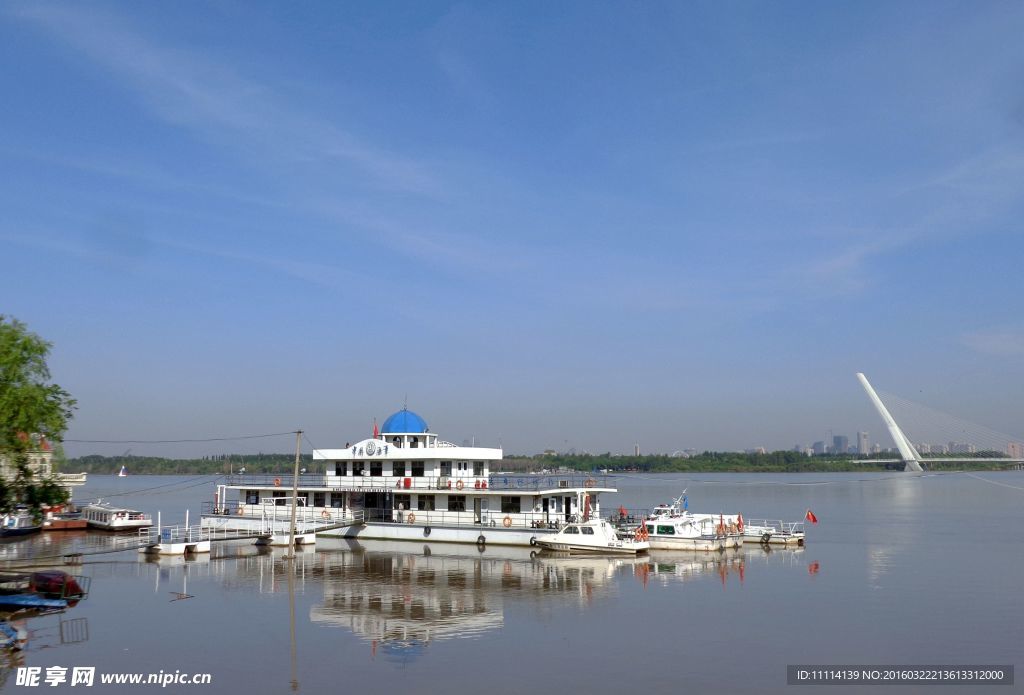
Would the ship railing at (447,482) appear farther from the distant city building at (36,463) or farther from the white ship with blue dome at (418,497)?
the distant city building at (36,463)

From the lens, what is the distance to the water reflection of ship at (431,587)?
2656 centimetres

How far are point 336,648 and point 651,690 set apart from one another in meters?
9.26

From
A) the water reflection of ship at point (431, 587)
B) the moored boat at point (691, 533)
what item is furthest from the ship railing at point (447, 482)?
the moored boat at point (691, 533)

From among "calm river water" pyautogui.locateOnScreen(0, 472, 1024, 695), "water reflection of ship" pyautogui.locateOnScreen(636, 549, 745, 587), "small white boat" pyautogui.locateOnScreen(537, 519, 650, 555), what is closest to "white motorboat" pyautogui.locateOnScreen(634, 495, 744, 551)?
"water reflection of ship" pyautogui.locateOnScreen(636, 549, 745, 587)

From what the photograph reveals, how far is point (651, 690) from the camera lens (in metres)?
20.4

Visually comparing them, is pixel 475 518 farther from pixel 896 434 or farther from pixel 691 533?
pixel 896 434

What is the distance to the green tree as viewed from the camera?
2834cm

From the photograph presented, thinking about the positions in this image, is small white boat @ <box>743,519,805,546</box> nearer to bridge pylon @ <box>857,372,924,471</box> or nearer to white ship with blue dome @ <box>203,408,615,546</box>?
white ship with blue dome @ <box>203,408,615,546</box>

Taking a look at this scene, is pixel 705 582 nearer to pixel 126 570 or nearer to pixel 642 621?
pixel 642 621

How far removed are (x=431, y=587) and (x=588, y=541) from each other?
452 inches

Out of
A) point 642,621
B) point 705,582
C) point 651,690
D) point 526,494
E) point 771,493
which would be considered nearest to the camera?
point 651,690

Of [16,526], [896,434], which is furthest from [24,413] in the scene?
[896,434]

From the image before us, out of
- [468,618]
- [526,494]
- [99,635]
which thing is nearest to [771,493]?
[526,494]

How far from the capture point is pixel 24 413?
28188 mm
